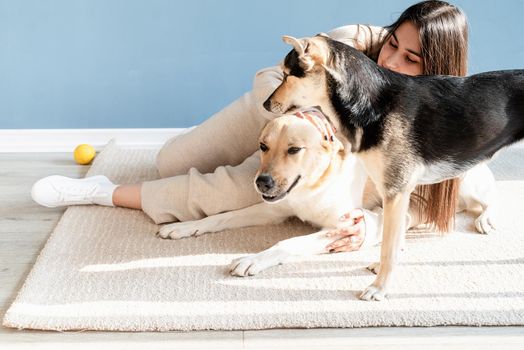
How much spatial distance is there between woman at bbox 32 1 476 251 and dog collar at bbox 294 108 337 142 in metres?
0.23

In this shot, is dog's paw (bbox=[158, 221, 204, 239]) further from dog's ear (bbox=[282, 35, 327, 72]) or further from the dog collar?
dog's ear (bbox=[282, 35, 327, 72])

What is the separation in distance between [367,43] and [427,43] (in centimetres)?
32

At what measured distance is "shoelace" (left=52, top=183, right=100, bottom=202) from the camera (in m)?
2.29

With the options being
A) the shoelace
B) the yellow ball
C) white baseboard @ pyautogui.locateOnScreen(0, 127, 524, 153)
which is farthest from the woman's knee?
white baseboard @ pyautogui.locateOnScreen(0, 127, 524, 153)

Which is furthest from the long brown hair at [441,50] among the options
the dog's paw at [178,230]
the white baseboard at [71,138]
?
the white baseboard at [71,138]

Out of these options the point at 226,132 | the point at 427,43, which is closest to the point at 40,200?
the point at 226,132

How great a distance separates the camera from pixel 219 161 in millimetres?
2375

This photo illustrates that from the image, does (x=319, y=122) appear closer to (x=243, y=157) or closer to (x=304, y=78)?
(x=304, y=78)

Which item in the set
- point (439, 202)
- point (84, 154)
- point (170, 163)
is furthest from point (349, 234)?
point (84, 154)

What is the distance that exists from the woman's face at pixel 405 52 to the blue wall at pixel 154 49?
3.26ft

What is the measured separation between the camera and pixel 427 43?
1979 mm

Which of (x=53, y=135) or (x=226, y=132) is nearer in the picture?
(x=226, y=132)

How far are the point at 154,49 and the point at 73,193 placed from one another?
3.23 feet

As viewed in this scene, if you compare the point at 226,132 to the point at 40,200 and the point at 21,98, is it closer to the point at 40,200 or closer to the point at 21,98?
the point at 40,200
